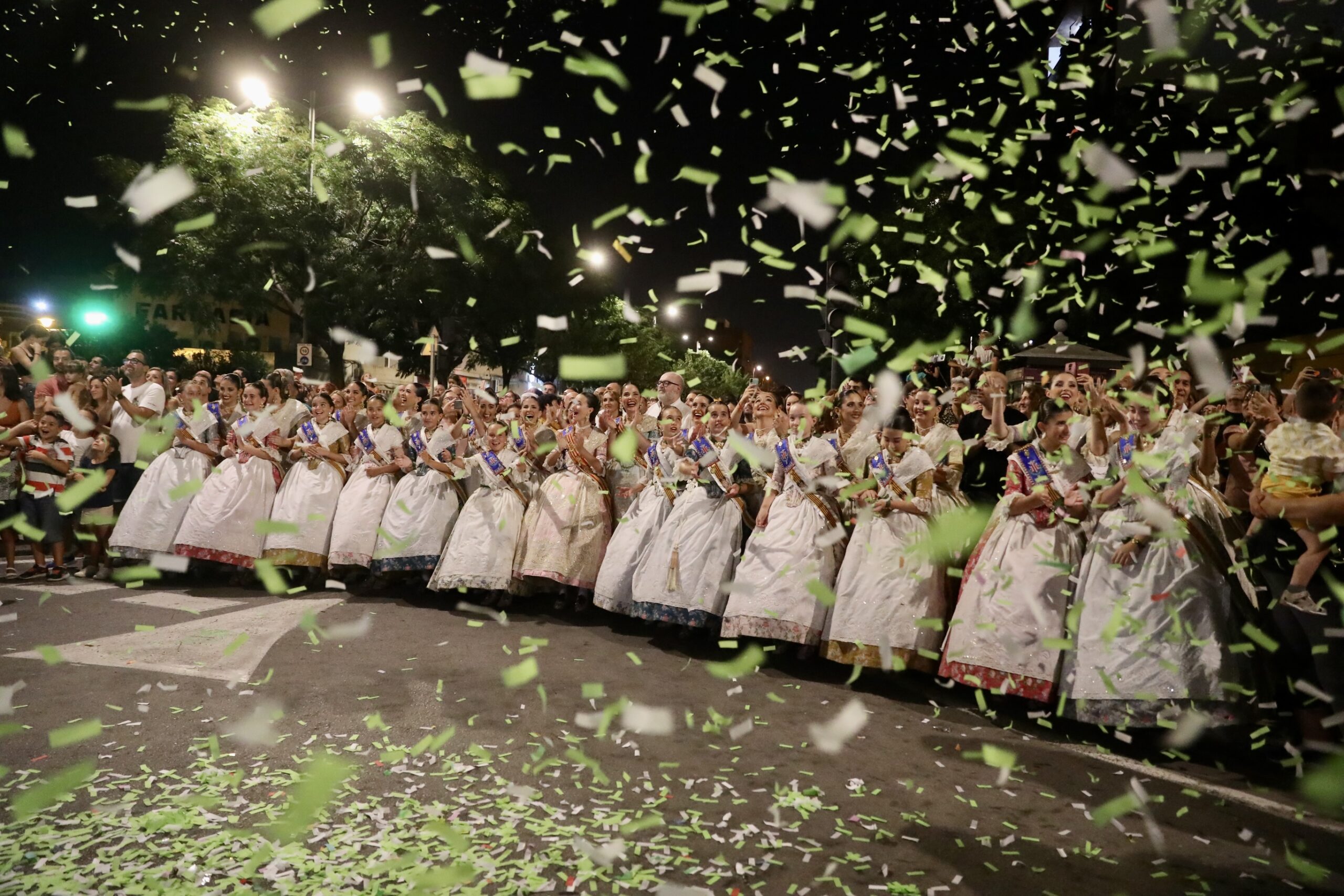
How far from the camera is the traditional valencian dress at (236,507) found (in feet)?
28.5

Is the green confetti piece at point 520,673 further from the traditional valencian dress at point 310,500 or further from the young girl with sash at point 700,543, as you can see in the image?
the traditional valencian dress at point 310,500

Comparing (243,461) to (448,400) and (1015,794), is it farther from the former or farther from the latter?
(1015,794)

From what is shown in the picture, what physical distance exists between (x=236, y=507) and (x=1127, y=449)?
7775 millimetres

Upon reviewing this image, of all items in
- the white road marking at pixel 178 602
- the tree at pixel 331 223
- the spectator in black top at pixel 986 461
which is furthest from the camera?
the tree at pixel 331 223

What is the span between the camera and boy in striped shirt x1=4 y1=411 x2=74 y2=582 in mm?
8680

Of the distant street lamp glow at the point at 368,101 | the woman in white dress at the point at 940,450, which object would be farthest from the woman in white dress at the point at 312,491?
the distant street lamp glow at the point at 368,101

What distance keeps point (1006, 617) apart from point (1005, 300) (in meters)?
10.6

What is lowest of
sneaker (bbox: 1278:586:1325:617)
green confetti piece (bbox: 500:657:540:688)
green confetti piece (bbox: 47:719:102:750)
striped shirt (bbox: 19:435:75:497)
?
green confetti piece (bbox: 47:719:102:750)

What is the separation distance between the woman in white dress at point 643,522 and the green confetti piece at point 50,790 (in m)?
4.10

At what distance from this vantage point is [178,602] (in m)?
7.80

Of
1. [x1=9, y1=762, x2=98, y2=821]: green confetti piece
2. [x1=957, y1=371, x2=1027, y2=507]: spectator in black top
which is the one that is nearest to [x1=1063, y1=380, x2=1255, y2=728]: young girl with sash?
[x1=957, y1=371, x2=1027, y2=507]: spectator in black top

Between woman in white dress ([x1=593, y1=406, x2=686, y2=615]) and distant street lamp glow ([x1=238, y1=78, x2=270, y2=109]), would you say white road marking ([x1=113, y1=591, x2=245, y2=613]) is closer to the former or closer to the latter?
woman in white dress ([x1=593, y1=406, x2=686, y2=615])

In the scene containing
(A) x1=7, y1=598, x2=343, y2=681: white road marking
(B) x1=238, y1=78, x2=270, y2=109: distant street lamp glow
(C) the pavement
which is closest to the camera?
(C) the pavement

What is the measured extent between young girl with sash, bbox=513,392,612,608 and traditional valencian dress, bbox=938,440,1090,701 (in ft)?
11.3
